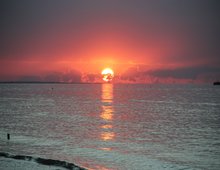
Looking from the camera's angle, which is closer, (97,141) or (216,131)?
(97,141)

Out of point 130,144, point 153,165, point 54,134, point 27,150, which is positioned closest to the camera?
point 153,165

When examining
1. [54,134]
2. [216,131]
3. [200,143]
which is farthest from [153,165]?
[216,131]

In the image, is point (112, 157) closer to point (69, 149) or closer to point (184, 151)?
point (69, 149)

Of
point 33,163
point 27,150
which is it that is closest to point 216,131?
point 27,150

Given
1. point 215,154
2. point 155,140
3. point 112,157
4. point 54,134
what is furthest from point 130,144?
point 54,134

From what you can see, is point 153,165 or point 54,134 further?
point 54,134

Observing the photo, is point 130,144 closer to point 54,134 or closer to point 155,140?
point 155,140

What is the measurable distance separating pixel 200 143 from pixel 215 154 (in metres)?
7.76

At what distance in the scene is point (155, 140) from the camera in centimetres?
4828

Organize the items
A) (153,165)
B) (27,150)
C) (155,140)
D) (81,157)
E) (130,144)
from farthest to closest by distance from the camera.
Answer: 1. (155,140)
2. (130,144)
3. (27,150)
4. (81,157)
5. (153,165)

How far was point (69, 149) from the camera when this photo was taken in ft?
134

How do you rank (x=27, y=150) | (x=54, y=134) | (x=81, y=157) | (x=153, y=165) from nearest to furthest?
1. (x=153, y=165)
2. (x=81, y=157)
3. (x=27, y=150)
4. (x=54, y=134)

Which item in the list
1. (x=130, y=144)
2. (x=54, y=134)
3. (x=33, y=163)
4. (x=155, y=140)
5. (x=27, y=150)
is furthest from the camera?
(x=54, y=134)

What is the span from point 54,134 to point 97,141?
34.8 feet
